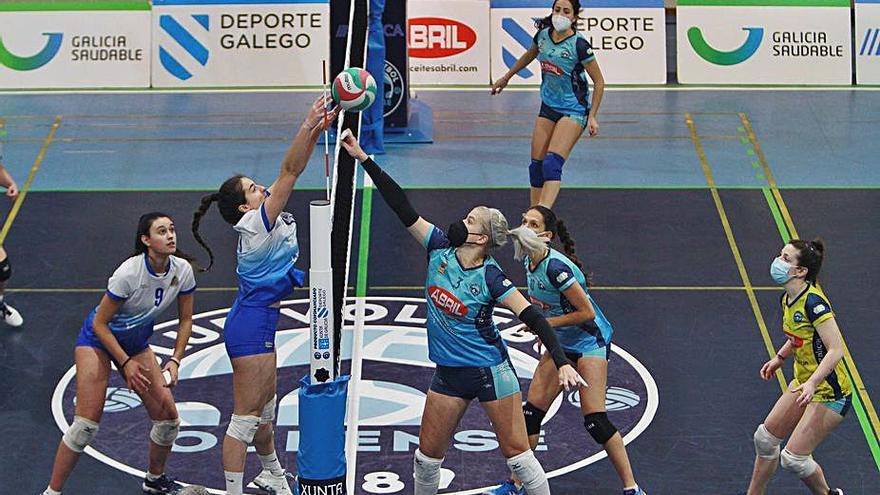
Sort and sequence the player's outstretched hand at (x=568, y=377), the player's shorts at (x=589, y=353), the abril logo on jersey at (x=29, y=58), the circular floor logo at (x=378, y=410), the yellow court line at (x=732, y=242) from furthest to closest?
the abril logo on jersey at (x=29, y=58), the yellow court line at (x=732, y=242), the circular floor logo at (x=378, y=410), the player's shorts at (x=589, y=353), the player's outstretched hand at (x=568, y=377)

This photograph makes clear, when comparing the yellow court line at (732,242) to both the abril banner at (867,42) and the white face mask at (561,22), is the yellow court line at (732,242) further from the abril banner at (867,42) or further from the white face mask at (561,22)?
the abril banner at (867,42)

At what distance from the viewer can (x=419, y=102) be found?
17875mm

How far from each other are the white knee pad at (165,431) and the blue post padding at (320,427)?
72.2 inches

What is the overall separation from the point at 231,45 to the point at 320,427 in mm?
12567

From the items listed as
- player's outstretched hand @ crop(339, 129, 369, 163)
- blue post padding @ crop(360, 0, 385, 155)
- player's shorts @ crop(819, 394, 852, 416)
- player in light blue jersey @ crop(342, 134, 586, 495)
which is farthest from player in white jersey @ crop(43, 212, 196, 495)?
blue post padding @ crop(360, 0, 385, 155)

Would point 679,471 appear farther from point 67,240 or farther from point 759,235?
point 67,240

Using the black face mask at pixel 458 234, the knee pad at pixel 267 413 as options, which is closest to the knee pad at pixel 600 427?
the black face mask at pixel 458 234

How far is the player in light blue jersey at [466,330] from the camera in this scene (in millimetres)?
7785

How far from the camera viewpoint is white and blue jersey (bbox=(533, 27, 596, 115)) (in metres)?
12.0

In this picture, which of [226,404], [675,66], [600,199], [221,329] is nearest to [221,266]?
[221,329]

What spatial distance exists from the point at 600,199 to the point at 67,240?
5.64 meters

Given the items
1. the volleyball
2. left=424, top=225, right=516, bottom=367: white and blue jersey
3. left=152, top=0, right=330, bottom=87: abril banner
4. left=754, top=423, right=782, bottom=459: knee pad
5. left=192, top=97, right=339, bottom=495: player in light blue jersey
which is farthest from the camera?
left=152, top=0, right=330, bottom=87: abril banner

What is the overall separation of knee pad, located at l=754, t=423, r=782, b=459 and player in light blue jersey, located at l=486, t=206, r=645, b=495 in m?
0.81

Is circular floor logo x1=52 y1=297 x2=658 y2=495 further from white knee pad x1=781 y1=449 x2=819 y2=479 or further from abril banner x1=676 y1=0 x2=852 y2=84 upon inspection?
abril banner x1=676 y1=0 x2=852 y2=84
